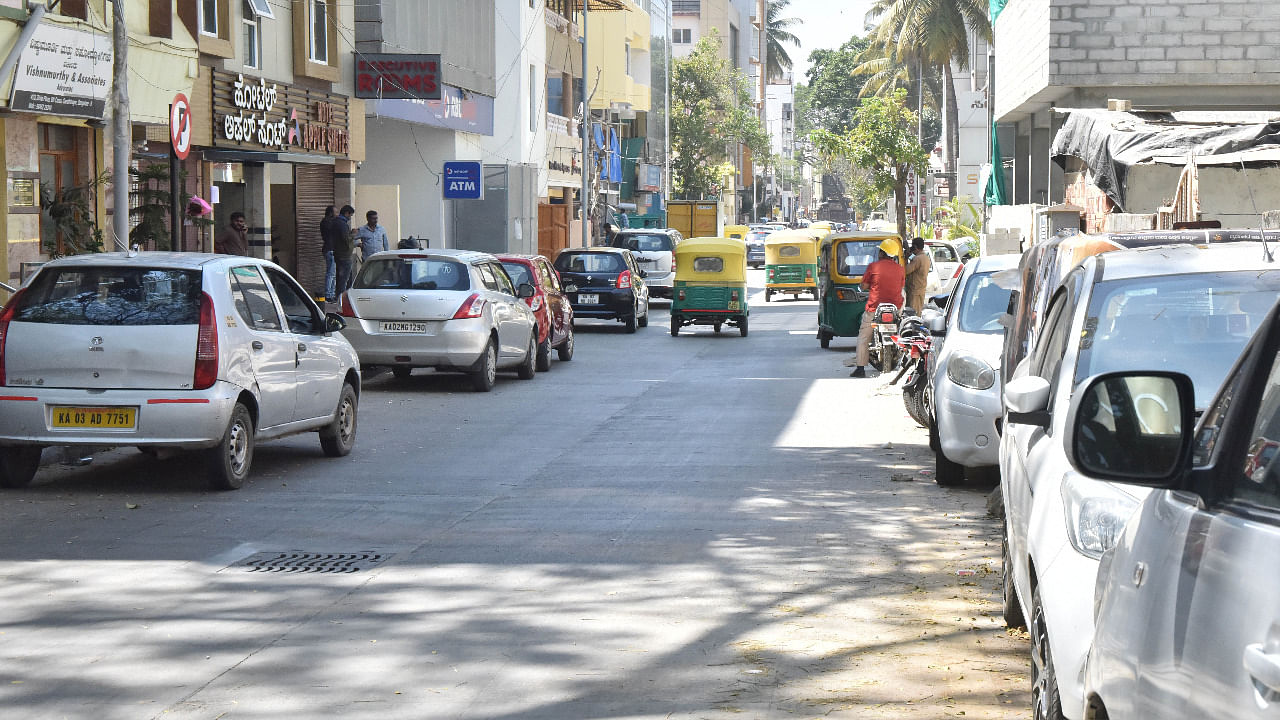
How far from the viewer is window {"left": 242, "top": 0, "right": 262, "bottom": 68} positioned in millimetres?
26844

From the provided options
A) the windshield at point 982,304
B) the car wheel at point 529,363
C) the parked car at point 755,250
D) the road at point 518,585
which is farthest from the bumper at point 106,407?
the parked car at point 755,250

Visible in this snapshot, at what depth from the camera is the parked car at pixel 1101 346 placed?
4.98 m

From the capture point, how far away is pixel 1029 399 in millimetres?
5098

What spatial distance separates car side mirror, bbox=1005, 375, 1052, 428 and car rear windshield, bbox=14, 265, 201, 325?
7.01m

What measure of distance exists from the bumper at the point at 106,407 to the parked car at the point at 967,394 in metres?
5.13

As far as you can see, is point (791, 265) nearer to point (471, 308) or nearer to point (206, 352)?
point (471, 308)

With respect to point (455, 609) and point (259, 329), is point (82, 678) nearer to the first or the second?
point (455, 609)

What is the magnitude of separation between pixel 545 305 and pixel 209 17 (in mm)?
7515

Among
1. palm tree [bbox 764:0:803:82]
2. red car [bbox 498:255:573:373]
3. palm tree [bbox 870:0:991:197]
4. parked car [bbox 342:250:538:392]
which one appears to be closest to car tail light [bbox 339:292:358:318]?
parked car [bbox 342:250:538:392]

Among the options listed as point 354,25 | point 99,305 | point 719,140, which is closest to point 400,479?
point 99,305

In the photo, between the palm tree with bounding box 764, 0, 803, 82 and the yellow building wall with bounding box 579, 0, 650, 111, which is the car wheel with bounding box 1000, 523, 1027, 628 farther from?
the palm tree with bounding box 764, 0, 803, 82

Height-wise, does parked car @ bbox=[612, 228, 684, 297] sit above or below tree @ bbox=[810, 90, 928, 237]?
below

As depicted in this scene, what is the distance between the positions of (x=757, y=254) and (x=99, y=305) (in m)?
61.6

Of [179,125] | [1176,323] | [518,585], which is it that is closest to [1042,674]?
[1176,323]
